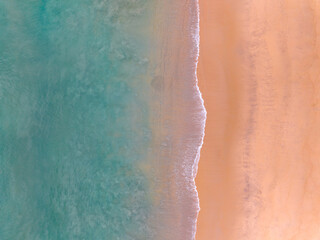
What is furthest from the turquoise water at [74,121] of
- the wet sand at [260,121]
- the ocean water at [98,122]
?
the wet sand at [260,121]

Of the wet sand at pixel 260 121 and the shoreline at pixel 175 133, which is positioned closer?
the shoreline at pixel 175 133

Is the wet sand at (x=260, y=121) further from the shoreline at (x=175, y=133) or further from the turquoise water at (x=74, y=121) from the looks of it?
the turquoise water at (x=74, y=121)

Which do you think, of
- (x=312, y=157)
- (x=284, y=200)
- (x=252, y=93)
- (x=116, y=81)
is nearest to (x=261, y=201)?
(x=284, y=200)

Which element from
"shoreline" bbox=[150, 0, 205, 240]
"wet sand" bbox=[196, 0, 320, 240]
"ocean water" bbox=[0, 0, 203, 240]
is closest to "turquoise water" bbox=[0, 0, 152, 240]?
"ocean water" bbox=[0, 0, 203, 240]

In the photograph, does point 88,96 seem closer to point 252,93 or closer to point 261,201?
point 252,93

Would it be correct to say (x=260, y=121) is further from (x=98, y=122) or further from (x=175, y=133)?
(x=98, y=122)

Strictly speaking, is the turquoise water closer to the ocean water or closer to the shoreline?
the ocean water
